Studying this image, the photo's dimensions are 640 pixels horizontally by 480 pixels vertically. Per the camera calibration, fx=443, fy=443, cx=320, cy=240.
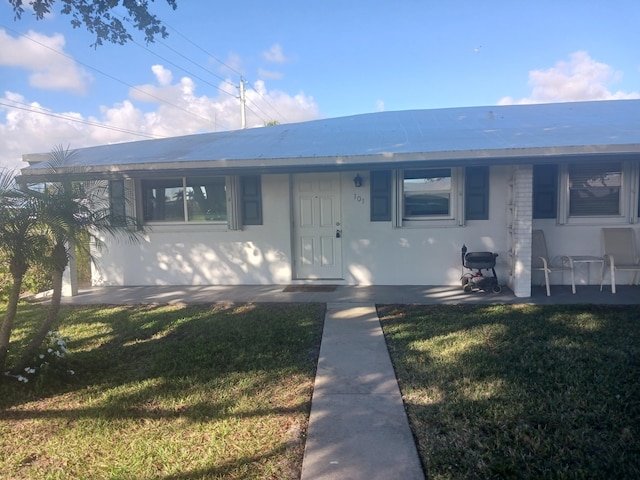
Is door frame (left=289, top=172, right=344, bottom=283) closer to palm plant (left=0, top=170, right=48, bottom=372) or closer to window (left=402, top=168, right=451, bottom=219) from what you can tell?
window (left=402, top=168, right=451, bottom=219)

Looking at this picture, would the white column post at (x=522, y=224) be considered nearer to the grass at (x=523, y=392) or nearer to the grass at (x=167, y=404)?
the grass at (x=523, y=392)

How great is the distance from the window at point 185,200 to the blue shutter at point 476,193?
4497 millimetres

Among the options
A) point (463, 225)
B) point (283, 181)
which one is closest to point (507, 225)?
point (463, 225)

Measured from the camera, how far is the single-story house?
7141mm

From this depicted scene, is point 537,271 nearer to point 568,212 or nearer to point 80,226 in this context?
point 568,212

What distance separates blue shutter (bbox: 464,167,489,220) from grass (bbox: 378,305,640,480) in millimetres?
2454

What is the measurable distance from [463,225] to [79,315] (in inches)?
257

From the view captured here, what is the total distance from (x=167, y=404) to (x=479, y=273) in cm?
571

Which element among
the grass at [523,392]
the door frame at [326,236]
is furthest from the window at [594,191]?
the door frame at [326,236]

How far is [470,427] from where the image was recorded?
318cm

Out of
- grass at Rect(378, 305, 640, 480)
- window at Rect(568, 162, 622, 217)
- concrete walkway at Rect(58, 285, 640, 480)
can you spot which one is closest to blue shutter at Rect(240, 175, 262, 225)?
concrete walkway at Rect(58, 285, 640, 480)

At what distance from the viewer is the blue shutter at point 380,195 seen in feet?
26.6

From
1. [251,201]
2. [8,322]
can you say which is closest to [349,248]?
[251,201]

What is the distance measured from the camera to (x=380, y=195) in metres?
8.16
